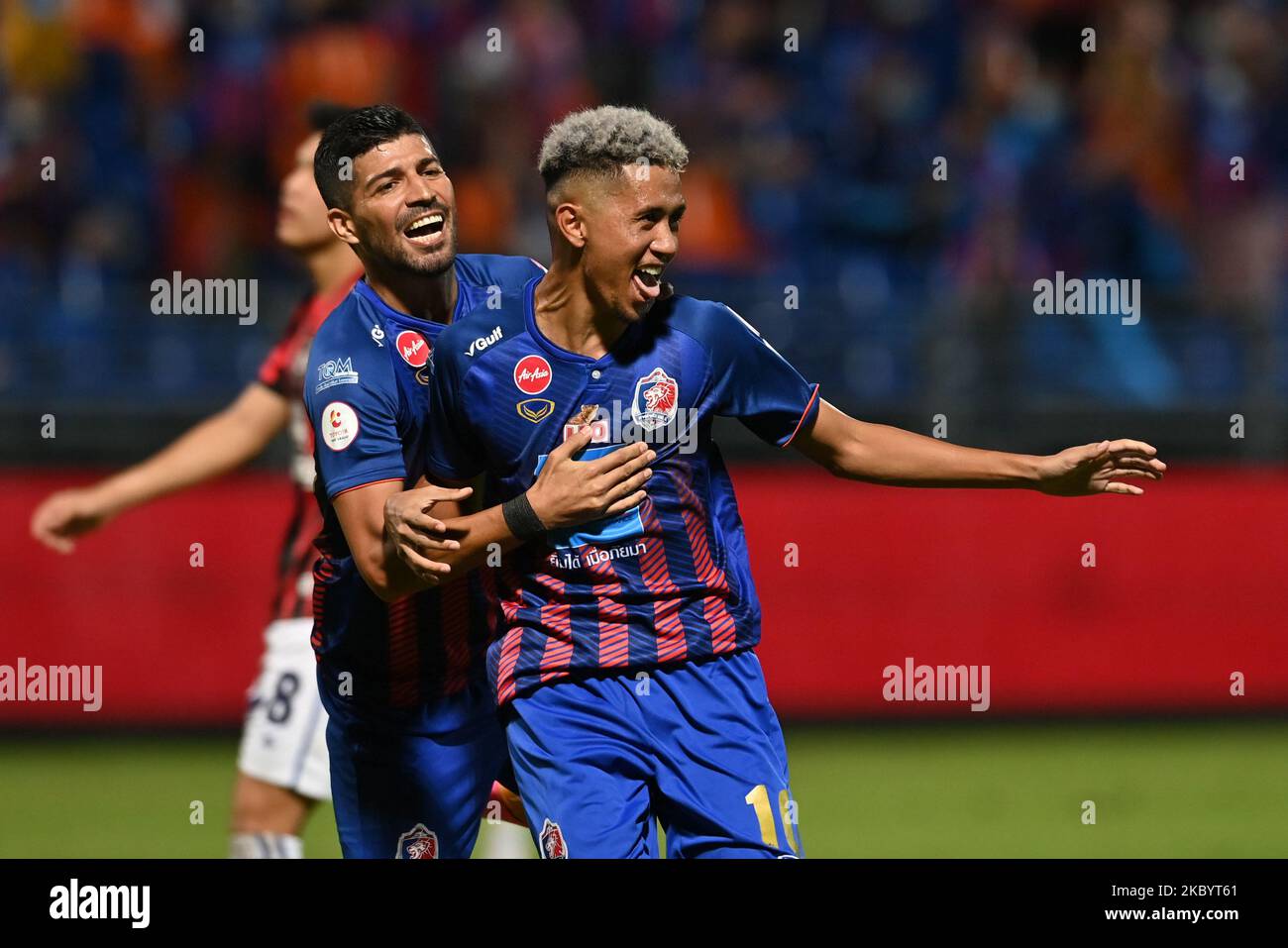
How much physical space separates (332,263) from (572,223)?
2235 millimetres

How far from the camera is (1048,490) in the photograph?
13.9ft

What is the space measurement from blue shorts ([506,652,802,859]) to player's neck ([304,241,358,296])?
2393 millimetres

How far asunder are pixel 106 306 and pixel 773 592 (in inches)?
154

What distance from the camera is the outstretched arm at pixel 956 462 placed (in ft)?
13.6

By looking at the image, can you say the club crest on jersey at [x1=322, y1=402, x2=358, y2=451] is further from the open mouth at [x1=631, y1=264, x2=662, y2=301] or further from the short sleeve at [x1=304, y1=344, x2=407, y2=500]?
the open mouth at [x1=631, y1=264, x2=662, y2=301]

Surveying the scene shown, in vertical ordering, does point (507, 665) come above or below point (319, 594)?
below

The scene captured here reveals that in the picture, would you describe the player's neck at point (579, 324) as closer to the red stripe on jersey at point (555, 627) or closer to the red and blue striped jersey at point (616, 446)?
the red and blue striped jersey at point (616, 446)

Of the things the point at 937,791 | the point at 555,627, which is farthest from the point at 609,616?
the point at 937,791

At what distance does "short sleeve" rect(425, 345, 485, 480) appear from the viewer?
13.5ft

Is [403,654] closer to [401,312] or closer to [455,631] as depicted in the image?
[455,631]

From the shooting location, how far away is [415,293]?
446 cm

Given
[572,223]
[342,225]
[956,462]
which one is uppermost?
[342,225]

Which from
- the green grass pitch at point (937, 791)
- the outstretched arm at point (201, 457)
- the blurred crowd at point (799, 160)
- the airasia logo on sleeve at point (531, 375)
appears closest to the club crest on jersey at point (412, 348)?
the airasia logo on sleeve at point (531, 375)

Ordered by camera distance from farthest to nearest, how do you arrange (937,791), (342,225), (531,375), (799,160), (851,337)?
(799,160) < (851,337) < (937,791) < (342,225) < (531,375)
